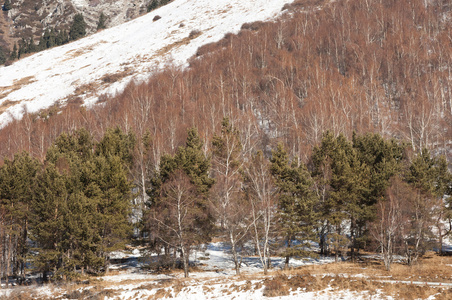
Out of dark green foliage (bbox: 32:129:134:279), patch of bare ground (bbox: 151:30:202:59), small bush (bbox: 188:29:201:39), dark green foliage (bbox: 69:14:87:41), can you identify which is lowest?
dark green foliage (bbox: 32:129:134:279)

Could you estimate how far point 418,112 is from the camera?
50.4 metres

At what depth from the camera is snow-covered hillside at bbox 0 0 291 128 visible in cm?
8744

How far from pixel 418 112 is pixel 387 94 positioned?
37.2 feet

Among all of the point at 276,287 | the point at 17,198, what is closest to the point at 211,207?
the point at 276,287

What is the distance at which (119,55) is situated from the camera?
10981cm

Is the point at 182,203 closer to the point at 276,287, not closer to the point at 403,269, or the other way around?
the point at 276,287

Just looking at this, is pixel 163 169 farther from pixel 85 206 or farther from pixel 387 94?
pixel 387 94

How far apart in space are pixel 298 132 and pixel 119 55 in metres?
78.8

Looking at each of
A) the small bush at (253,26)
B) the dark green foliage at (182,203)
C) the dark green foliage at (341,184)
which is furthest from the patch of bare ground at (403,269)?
the small bush at (253,26)

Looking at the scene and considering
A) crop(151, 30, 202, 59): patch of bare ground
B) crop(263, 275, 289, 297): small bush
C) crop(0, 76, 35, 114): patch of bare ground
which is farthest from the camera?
crop(151, 30, 202, 59): patch of bare ground

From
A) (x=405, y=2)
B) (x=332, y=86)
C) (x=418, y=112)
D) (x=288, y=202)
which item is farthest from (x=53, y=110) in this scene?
(x=405, y=2)

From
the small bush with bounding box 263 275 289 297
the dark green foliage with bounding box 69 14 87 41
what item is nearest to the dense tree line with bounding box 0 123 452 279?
the small bush with bounding box 263 275 289 297

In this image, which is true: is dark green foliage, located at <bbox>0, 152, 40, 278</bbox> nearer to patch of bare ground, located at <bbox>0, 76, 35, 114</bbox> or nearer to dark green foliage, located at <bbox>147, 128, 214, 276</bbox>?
dark green foliage, located at <bbox>147, 128, 214, 276</bbox>

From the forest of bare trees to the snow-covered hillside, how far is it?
361 inches
